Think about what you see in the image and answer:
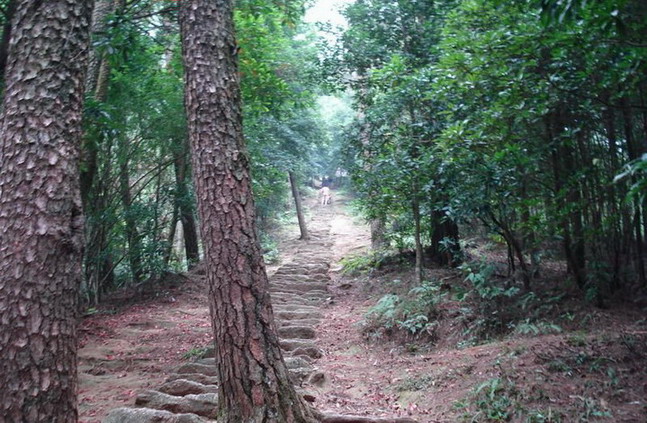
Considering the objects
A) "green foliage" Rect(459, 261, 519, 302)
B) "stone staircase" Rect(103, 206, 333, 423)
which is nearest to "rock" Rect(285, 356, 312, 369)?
"stone staircase" Rect(103, 206, 333, 423)

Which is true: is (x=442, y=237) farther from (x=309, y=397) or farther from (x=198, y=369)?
(x=309, y=397)

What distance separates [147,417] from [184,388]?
117cm

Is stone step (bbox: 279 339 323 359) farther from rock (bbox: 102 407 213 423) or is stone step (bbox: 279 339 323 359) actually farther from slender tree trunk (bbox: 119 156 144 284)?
slender tree trunk (bbox: 119 156 144 284)

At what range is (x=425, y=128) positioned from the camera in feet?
27.8

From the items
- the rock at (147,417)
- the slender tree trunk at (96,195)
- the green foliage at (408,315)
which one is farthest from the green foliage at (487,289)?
the slender tree trunk at (96,195)

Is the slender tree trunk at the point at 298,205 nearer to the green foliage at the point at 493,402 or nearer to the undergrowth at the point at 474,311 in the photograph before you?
the undergrowth at the point at 474,311

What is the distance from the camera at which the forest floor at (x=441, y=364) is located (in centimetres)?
416

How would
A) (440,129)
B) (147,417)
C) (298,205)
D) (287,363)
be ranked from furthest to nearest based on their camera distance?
(298,205) → (440,129) → (287,363) → (147,417)

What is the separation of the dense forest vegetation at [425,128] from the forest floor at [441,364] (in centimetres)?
100

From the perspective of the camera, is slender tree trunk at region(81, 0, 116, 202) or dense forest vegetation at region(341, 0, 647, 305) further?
slender tree trunk at region(81, 0, 116, 202)

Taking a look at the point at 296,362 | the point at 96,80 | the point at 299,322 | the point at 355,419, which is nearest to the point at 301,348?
the point at 296,362

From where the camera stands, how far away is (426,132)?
8.40 m

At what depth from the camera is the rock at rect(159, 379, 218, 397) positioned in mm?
5094

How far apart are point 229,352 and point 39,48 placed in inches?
96.6
